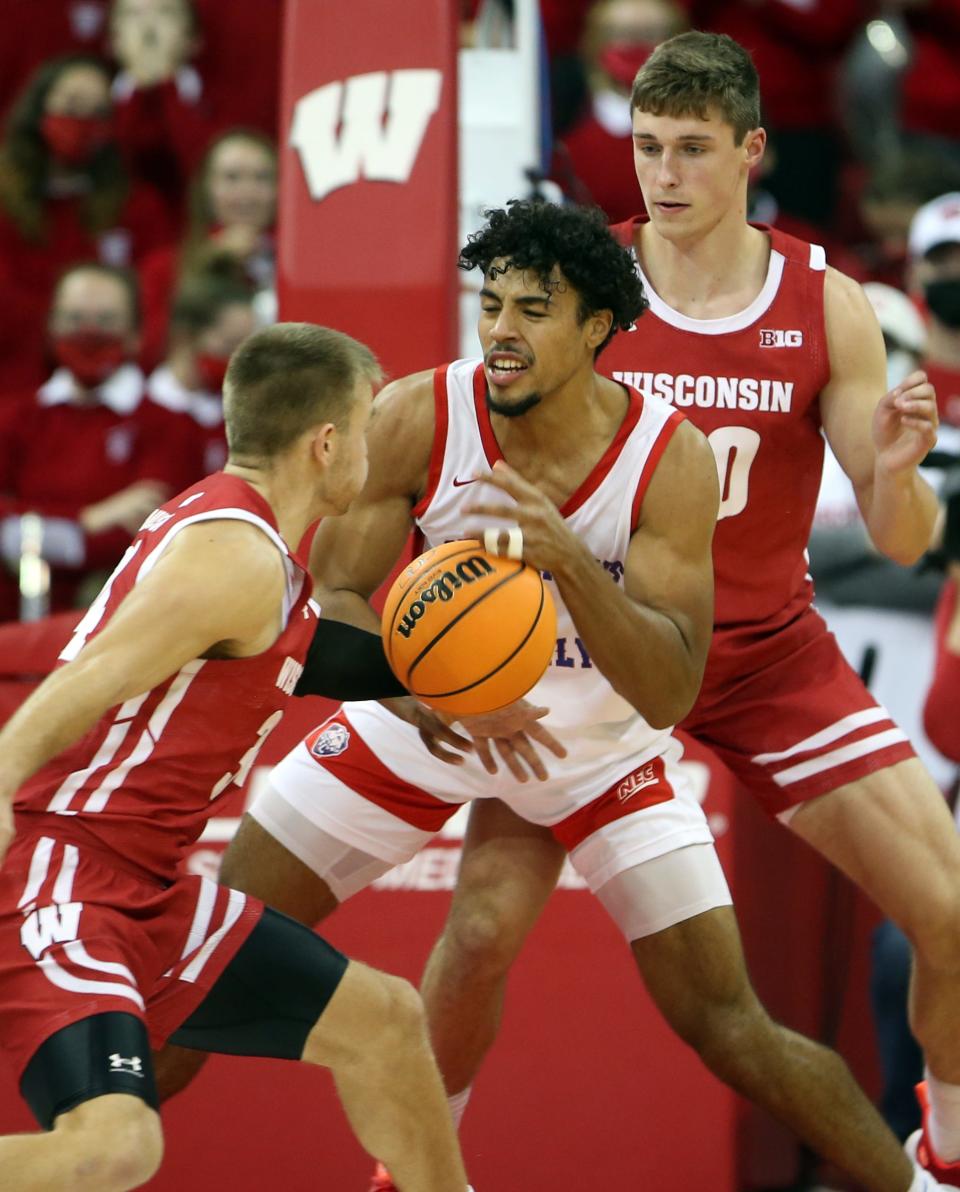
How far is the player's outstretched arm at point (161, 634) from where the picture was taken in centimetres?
353

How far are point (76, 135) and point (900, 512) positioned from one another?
507 centimetres

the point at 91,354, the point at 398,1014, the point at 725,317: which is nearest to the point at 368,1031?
the point at 398,1014

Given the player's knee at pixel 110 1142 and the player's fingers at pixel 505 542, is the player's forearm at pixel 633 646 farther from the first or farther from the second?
the player's knee at pixel 110 1142

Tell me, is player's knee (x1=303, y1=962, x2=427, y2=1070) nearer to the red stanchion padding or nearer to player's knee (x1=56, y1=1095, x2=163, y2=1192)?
player's knee (x1=56, y1=1095, x2=163, y2=1192)

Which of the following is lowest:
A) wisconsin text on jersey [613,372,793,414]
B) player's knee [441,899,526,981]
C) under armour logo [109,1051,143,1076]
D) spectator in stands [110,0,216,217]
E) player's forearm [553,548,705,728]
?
player's knee [441,899,526,981]

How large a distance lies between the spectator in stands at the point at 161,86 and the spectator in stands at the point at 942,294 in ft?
11.2

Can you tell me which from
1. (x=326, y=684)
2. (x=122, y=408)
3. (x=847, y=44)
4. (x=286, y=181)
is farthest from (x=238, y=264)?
(x=326, y=684)

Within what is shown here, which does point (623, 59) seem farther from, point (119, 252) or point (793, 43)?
point (119, 252)

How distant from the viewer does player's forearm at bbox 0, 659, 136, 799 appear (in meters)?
3.48

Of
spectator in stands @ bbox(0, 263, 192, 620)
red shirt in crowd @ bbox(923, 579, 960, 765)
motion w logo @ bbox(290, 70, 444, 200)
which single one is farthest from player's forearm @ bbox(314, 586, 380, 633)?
spectator in stands @ bbox(0, 263, 192, 620)

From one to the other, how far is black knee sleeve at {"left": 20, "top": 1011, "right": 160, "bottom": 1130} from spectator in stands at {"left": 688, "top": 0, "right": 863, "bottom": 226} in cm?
662

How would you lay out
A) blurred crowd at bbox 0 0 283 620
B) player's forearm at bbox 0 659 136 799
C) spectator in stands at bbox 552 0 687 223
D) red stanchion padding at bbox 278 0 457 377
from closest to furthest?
1. player's forearm at bbox 0 659 136 799
2. red stanchion padding at bbox 278 0 457 377
3. blurred crowd at bbox 0 0 283 620
4. spectator in stands at bbox 552 0 687 223

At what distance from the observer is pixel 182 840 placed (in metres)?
4.00

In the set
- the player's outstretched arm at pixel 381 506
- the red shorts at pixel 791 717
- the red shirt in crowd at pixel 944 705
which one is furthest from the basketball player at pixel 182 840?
the red shirt in crowd at pixel 944 705
